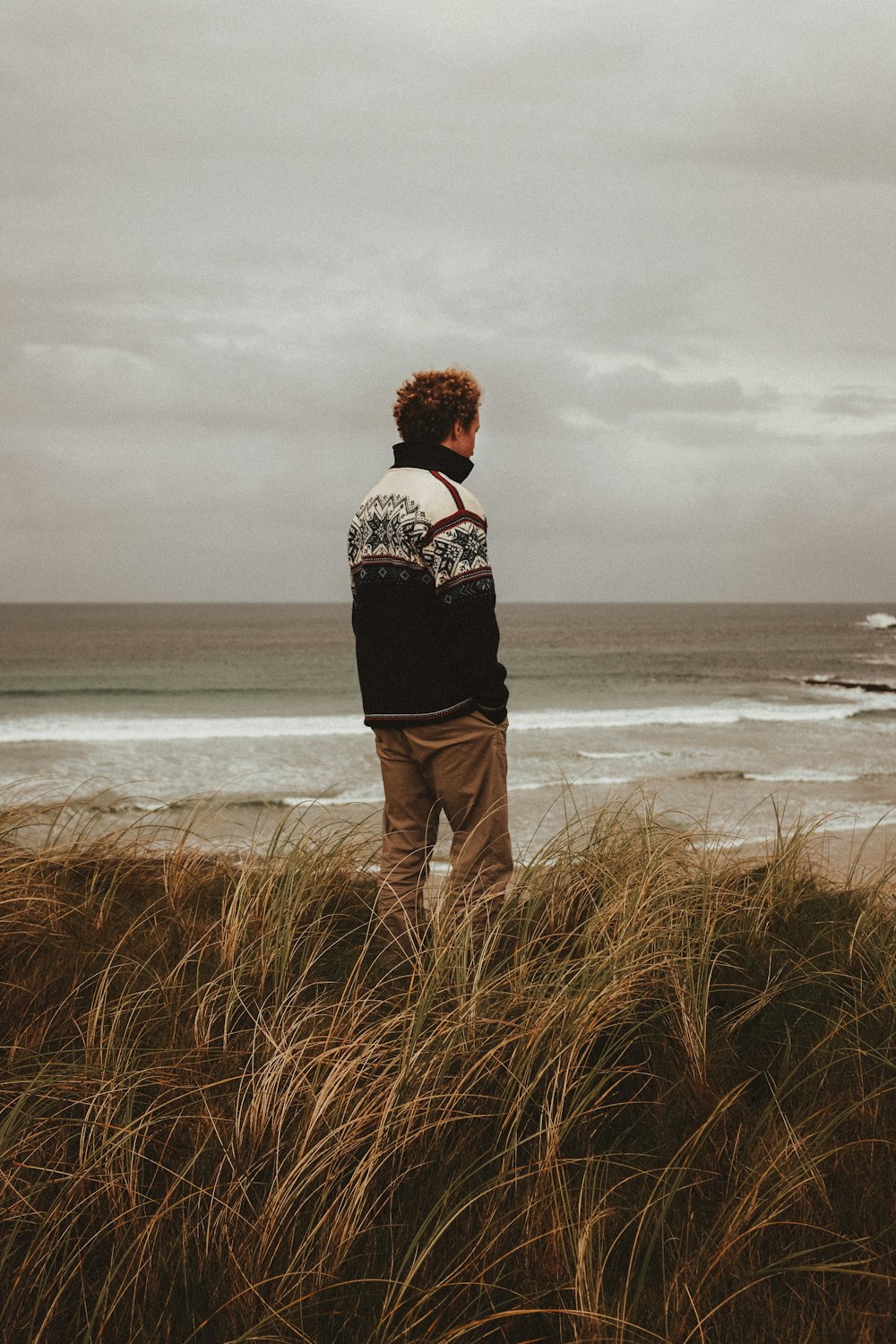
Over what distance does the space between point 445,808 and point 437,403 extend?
142cm

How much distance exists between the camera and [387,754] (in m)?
3.49

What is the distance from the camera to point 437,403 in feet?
11.0

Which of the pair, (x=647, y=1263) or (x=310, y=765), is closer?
(x=647, y=1263)

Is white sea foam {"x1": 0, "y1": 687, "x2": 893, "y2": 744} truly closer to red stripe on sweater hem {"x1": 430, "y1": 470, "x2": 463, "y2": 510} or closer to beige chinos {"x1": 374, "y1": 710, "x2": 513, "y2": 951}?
beige chinos {"x1": 374, "y1": 710, "x2": 513, "y2": 951}

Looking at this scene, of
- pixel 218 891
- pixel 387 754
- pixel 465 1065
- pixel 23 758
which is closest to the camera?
pixel 465 1065

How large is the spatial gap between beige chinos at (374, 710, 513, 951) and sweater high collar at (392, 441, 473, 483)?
835mm

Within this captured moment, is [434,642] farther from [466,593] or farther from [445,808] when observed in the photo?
[445,808]

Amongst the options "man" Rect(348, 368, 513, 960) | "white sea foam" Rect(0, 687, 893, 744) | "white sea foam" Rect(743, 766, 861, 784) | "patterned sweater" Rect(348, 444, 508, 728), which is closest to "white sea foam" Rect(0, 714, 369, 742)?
"white sea foam" Rect(0, 687, 893, 744)

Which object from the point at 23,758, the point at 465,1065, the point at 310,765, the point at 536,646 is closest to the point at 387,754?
the point at 465,1065

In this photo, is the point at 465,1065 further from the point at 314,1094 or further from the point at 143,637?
the point at 143,637

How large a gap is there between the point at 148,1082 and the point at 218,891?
6.83 feet

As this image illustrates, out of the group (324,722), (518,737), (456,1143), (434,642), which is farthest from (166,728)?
(456,1143)

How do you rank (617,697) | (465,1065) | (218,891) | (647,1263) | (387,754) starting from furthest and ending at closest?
(617,697)
(218,891)
(387,754)
(465,1065)
(647,1263)

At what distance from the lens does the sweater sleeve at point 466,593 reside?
3.19 m
